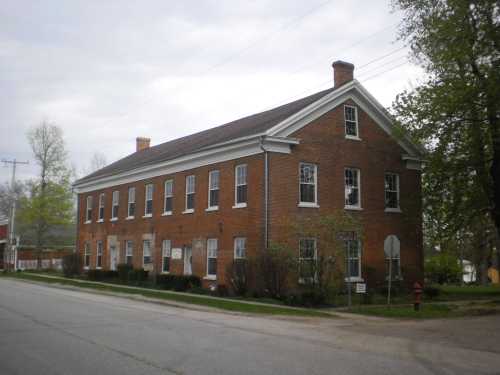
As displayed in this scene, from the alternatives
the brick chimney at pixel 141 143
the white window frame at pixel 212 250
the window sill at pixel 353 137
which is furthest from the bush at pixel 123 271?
the brick chimney at pixel 141 143

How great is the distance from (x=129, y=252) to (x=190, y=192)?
848 cm

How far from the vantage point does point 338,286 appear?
896 inches

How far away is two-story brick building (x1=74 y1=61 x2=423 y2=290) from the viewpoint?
26.0 meters

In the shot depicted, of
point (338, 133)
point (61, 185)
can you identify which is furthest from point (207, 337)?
point (61, 185)

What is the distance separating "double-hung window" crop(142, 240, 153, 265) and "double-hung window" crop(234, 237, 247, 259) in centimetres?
936

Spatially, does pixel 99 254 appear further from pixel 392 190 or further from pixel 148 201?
pixel 392 190

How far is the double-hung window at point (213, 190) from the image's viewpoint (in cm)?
2900

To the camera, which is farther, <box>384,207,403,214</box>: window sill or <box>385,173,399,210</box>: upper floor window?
<box>385,173,399,210</box>: upper floor window

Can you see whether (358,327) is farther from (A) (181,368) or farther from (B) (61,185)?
(B) (61,185)

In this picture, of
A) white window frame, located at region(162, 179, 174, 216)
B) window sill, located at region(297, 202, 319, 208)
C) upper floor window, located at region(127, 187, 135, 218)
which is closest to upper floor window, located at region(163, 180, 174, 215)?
white window frame, located at region(162, 179, 174, 216)

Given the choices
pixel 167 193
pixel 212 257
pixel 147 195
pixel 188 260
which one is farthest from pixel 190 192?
pixel 147 195

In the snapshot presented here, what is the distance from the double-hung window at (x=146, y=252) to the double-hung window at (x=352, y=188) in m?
13.0

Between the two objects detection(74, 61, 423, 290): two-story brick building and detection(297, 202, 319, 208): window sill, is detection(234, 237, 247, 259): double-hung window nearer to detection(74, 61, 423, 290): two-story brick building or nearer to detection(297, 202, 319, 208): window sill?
detection(74, 61, 423, 290): two-story brick building

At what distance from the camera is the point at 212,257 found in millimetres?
28875
